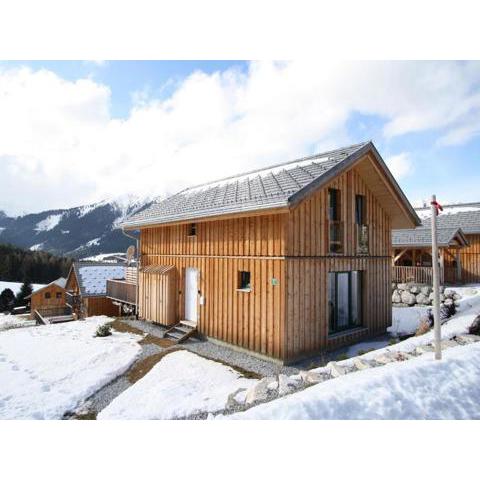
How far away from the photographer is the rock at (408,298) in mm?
16188

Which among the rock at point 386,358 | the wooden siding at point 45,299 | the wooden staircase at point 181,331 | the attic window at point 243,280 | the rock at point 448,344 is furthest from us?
the wooden siding at point 45,299

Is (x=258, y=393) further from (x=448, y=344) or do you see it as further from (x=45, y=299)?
(x=45, y=299)

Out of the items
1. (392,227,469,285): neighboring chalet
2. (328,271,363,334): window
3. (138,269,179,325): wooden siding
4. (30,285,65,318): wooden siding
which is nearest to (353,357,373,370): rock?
(328,271,363,334): window

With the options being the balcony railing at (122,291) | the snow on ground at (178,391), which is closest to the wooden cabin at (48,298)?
the balcony railing at (122,291)

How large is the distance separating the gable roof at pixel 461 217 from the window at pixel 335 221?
52.3 ft

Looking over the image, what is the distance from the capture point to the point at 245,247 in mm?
9328

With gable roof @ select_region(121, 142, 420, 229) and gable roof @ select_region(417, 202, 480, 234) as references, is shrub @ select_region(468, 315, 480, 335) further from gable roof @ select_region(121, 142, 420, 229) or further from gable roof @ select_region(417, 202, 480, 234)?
gable roof @ select_region(417, 202, 480, 234)

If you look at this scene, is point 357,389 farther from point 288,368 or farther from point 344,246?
point 344,246

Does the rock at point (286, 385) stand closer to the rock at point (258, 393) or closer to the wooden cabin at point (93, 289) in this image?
the rock at point (258, 393)

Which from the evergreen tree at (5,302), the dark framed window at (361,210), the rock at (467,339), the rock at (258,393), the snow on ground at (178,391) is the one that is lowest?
the evergreen tree at (5,302)

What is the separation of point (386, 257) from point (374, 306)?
1971 mm

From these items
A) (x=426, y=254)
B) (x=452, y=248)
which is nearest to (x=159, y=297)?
(x=452, y=248)

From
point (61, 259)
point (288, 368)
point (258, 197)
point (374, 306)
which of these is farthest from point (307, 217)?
point (61, 259)

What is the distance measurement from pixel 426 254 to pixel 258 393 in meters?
21.6
